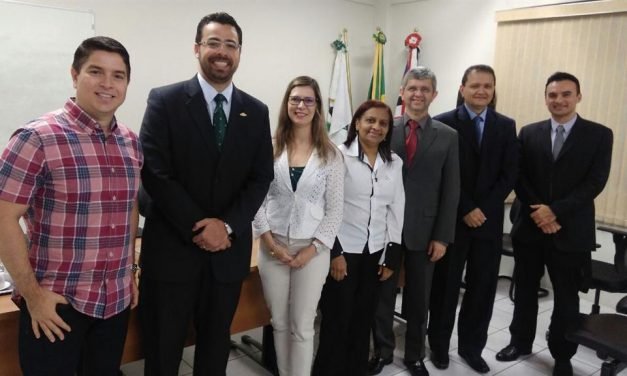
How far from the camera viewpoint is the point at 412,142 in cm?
262

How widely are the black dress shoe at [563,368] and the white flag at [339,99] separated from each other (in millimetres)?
2998

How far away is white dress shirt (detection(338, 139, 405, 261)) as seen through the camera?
2.35m

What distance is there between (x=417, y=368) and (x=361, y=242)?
3.14 ft

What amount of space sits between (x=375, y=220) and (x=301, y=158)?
18.8 inches

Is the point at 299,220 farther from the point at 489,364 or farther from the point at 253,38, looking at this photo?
the point at 253,38

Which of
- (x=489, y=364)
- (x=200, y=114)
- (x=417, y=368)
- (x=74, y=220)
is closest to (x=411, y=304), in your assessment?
(x=417, y=368)

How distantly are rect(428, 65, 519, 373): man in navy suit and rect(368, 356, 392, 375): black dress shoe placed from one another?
357 millimetres

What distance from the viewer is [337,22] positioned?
17.2 ft

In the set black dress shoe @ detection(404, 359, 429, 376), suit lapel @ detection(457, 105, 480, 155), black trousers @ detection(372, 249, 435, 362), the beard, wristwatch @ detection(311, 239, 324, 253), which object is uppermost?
the beard

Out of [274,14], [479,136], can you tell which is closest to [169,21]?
[274,14]

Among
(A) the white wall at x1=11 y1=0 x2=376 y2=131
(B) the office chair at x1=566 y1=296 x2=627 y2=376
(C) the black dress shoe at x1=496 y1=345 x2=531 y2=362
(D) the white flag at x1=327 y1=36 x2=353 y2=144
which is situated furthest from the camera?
(D) the white flag at x1=327 y1=36 x2=353 y2=144

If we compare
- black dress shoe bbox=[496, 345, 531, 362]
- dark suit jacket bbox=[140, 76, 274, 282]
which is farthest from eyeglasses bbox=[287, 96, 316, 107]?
black dress shoe bbox=[496, 345, 531, 362]

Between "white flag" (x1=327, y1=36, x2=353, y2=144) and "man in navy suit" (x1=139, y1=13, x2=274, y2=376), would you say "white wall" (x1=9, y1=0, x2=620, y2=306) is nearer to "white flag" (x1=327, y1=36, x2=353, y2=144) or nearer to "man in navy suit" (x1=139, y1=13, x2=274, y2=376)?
"white flag" (x1=327, y1=36, x2=353, y2=144)

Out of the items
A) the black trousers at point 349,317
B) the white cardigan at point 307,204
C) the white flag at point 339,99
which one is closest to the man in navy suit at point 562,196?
the black trousers at point 349,317
